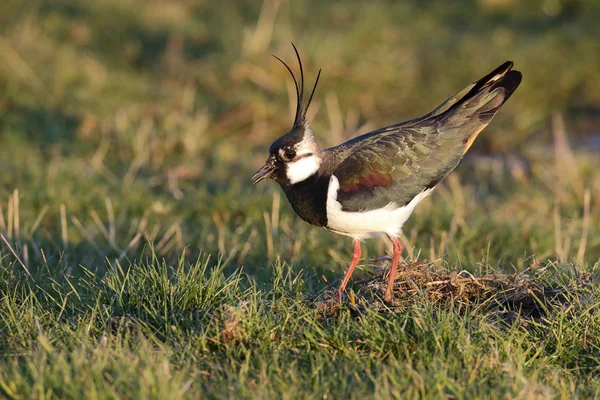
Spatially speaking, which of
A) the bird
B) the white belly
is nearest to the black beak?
the bird

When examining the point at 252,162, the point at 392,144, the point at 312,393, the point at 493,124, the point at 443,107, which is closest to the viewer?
the point at 312,393

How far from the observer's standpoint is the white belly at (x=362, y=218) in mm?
4270

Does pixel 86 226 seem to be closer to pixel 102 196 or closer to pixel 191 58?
pixel 102 196

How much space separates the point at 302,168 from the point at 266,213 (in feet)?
4.91

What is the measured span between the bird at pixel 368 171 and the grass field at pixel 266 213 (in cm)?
31

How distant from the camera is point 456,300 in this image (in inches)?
161

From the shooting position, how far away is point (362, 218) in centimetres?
429

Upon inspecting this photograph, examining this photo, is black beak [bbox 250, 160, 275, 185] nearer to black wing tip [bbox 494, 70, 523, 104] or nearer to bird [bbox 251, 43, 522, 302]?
bird [bbox 251, 43, 522, 302]

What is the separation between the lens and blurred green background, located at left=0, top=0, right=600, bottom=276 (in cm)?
586

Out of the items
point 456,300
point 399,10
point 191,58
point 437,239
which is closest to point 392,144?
point 456,300

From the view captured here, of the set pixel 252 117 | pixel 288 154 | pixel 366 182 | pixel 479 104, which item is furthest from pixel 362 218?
pixel 252 117

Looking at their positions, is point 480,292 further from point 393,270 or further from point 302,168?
point 302,168

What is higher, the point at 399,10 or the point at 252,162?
the point at 399,10

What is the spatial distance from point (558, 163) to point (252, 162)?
282 cm
